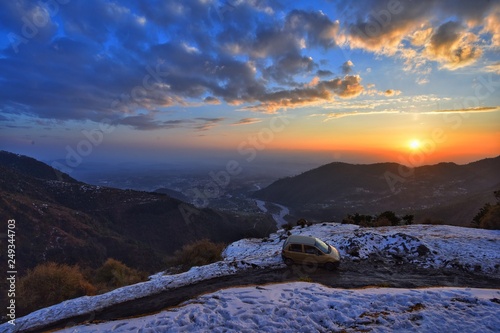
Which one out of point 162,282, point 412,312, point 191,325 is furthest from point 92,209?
point 412,312

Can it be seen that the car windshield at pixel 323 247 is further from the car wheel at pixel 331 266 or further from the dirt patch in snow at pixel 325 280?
the dirt patch in snow at pixel 325 280

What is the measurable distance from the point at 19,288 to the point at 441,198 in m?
154

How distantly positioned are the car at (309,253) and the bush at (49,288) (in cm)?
1382

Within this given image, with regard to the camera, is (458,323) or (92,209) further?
(92,209)

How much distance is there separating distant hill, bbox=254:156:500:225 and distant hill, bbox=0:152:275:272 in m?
56.9

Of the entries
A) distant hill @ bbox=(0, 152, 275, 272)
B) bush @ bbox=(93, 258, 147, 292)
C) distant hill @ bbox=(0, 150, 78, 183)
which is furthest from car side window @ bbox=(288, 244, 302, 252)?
distant hill @ bbox=(0, 150, 78, 183)

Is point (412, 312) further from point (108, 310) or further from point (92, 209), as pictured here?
point (92, 209)

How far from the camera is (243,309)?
9.84m

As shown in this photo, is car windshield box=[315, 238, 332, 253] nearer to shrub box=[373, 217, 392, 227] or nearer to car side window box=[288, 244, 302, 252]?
car side window box=[288, 244, 302, 252]

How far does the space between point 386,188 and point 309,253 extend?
6564 inches

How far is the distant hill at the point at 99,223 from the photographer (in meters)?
51.2

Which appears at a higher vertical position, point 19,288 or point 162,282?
point 162,282

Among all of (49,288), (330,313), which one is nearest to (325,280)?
(330,313)

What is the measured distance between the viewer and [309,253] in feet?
52.5
